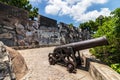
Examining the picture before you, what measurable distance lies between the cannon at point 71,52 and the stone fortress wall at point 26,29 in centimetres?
441

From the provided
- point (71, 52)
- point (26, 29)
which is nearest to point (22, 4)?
point (26, 29)

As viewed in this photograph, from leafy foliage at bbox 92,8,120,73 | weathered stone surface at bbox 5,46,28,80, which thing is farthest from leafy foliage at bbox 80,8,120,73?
weathered stone surface at bbox 5,46,28,80

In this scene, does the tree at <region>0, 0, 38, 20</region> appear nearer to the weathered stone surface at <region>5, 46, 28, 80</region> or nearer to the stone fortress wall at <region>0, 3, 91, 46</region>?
the stone fortress wall at <region>0, 3, 91, 46</region>

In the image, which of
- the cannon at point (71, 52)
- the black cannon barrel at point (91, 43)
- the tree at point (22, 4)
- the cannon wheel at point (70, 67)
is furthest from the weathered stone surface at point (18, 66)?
the tree at point (22, 4)

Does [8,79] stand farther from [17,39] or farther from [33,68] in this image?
[17,39]

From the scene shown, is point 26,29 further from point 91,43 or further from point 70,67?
point 91,43

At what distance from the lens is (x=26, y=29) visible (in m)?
12.2

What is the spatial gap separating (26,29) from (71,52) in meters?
6.67

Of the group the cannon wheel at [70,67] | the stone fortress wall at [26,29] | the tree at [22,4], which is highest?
the tree at [22,4]

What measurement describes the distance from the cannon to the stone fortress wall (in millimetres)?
4405

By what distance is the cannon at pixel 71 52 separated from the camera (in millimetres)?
5633

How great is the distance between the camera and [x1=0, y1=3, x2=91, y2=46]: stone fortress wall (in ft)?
33.9

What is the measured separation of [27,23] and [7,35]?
2294 millimetres

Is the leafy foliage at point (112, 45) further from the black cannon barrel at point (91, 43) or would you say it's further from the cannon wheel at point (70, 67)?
the cannon wheel at point (70, 67)
